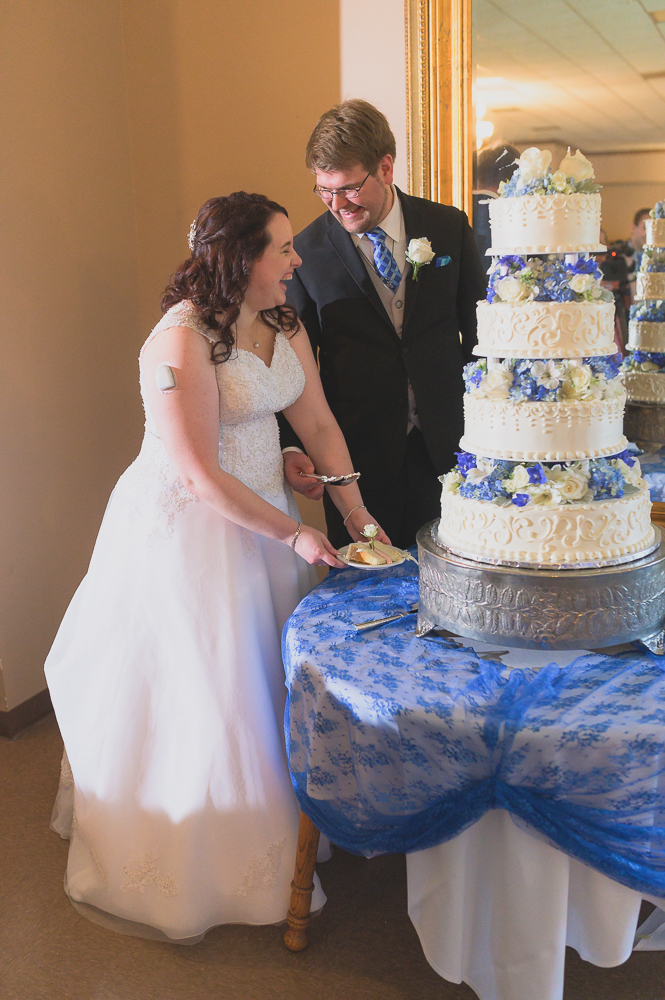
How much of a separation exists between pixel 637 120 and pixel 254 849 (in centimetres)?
233

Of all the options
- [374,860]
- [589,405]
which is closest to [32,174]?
[589,405]

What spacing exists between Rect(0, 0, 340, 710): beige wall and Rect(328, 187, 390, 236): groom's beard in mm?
831

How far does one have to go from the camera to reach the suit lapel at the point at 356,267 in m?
2.45

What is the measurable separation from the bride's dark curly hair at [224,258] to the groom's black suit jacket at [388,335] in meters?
0.41

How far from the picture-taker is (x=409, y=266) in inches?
99.1

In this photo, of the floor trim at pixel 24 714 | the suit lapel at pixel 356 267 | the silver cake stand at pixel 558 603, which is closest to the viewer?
the silver cake stand at pixel 558 603

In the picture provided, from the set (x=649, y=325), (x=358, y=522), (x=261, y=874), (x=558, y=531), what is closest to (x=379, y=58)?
(x=649, y=325)

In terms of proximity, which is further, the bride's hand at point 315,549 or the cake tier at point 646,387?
the cake tier at point 646,387

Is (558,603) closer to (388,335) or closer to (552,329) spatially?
(552,329)

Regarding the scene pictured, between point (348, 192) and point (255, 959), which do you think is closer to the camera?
point (255, 959)

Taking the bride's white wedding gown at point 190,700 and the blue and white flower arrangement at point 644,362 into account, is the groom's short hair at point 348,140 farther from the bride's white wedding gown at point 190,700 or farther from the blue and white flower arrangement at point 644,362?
the blue and white flower arrangement at point 644,362

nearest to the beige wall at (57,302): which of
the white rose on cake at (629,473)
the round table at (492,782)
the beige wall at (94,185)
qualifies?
the beige wall at (94,185)

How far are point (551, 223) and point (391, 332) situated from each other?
0.88 metres

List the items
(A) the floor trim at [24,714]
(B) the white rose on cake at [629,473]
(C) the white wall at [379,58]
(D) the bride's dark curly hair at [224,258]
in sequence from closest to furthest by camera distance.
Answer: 1. (B) the white rose on cake at [629,473]
2. (D) the bride's dark curly hair at [224,258]
3. (C) the white wall at [379,58]
4. (A) the floor trim at [24,714]
